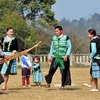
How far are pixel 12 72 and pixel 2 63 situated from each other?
0.58m

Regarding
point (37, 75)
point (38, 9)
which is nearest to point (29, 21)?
point (38, 9)

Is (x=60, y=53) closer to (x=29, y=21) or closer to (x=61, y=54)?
(x=61, y=54)

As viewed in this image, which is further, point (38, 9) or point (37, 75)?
point (38, 9)

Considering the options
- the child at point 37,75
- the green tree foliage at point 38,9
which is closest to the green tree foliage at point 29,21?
the green tree foliage at point 38,9

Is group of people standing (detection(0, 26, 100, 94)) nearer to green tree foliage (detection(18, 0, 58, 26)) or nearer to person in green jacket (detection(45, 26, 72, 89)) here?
person in green jacket (detection(45, 26, 72, 89))

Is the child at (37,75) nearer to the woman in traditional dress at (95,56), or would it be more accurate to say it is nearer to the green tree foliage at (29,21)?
the woman in traditional dress at (95,56)

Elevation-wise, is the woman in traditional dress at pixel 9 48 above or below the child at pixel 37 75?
above

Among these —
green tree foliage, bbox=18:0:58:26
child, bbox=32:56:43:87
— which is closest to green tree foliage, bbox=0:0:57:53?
green tree foliage, bbox=18:0:58:26

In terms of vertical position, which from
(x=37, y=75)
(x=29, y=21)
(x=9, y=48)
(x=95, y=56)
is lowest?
(x=37, y=75)

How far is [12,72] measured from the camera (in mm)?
11883

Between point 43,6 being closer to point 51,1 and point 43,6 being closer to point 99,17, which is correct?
point 51,1

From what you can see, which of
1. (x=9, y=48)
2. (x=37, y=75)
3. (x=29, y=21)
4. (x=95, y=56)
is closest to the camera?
(x=95, y=56)

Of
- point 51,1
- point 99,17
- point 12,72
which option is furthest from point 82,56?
point 99,17

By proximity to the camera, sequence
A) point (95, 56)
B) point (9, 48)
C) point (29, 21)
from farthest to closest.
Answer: point (29, 21) < point (9, 48) < point (95, 56)
